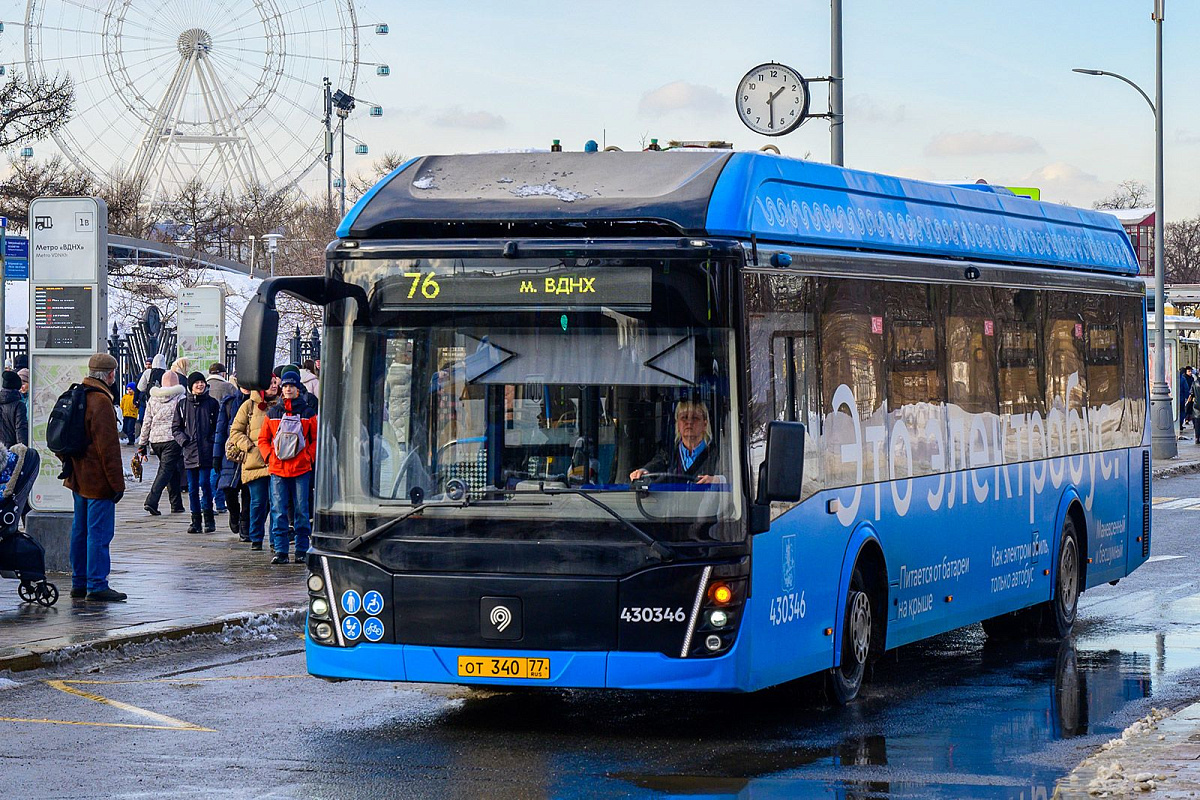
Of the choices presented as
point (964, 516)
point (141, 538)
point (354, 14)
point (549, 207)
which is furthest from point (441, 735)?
point (354, 14)

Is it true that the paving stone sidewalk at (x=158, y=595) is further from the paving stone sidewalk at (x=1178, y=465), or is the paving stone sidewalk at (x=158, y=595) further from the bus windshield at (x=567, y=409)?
the paving stone sidewalk at (x=1178, y=465)

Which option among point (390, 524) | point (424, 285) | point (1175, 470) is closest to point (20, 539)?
point (390, 524)

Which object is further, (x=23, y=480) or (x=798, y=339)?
(x=23, y=480)

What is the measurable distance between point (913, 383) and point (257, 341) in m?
3.94

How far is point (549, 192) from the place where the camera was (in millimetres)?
8359

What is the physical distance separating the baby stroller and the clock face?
11287 mm

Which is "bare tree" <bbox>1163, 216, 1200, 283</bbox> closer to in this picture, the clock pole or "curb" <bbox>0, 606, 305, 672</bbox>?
the clock pole

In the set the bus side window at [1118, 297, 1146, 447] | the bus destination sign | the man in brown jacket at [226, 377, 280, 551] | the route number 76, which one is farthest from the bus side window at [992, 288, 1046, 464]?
the man in brown jacket at [226, 377, 280, 551]

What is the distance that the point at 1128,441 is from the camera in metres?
14.0

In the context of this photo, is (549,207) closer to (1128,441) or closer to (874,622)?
(874,622)

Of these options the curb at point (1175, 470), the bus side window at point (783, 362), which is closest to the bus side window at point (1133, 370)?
the bus side window at point (783, 362)

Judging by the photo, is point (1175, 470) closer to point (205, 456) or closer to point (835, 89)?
point (835, 89)

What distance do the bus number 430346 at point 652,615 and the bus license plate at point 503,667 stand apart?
1.31 feet

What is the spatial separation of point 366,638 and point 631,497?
1.37 metres
